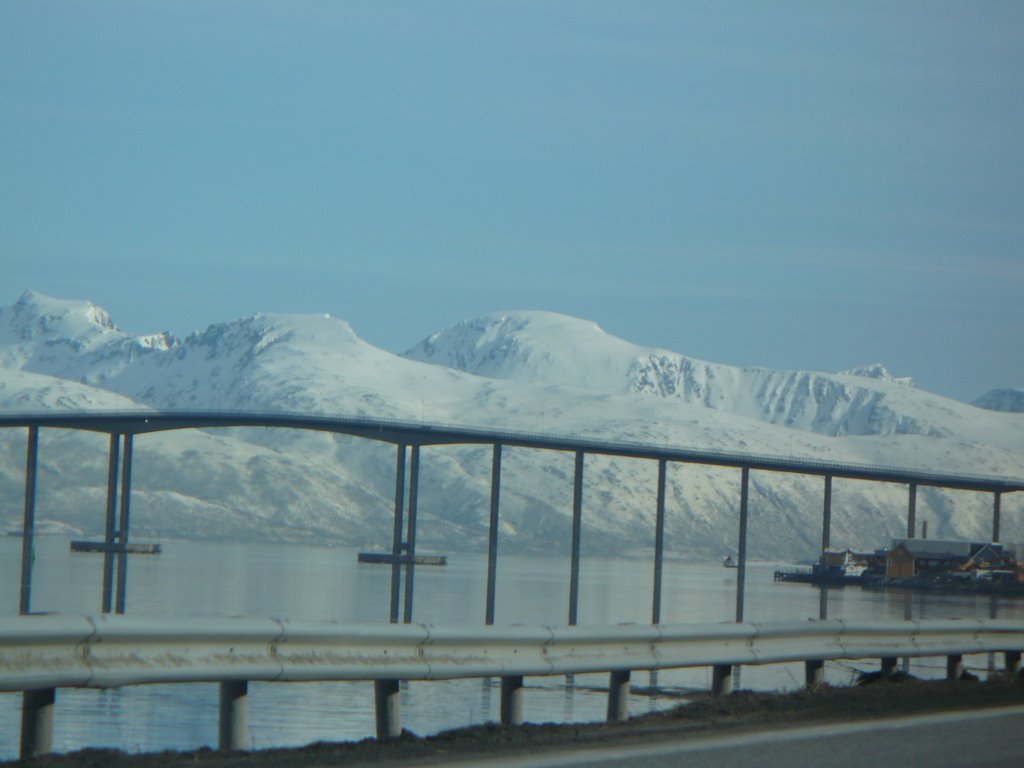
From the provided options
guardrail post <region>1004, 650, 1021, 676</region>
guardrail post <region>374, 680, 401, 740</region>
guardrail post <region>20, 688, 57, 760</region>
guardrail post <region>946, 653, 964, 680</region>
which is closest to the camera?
guardrail post <region>20, 688, 57, 760</region>

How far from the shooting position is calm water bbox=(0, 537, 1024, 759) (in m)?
21.1

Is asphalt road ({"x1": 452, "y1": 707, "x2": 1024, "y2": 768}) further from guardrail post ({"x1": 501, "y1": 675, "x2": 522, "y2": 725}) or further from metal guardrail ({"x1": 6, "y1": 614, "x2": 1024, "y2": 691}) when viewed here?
guardrail post ({"x1": 501, "y1": 675, "x2": 522, "y2": 725})

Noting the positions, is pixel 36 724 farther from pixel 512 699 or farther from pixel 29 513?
pixel 29 513

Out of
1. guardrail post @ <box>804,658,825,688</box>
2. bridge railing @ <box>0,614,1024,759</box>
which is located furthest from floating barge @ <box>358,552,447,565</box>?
bridge railing @ <box>0,614,1024,759</box>

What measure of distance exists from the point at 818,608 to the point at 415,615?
3841 cm

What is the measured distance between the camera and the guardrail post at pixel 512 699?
14805 mm

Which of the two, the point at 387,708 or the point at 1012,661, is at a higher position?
the point at 387,708

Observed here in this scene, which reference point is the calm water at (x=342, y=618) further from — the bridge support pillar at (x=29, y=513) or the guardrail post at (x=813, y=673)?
the guardrail post at (x=813, y=673)

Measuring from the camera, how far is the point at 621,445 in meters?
129

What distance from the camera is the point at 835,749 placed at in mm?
13555

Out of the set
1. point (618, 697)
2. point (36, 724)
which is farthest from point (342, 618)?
point (36, 724)

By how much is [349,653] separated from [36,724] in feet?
8.37

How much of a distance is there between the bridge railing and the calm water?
261 cm

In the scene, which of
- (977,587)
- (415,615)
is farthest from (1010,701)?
(977,587)
